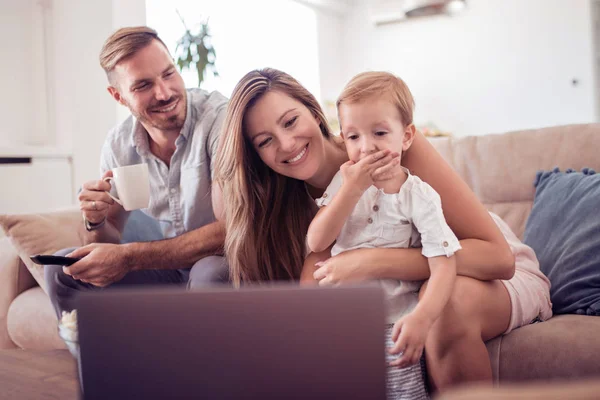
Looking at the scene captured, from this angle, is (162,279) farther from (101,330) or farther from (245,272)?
(101,330)

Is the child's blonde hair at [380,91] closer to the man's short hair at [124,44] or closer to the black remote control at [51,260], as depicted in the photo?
the black remote control at [51,260]

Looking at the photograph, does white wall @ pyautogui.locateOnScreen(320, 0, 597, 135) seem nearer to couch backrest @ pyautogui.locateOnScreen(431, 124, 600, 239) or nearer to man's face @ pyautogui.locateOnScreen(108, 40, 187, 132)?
couch backrest @ pyautogui.locateOnScreen(431, 124, 600, 239)

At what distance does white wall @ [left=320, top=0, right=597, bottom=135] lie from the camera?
5.48 meters

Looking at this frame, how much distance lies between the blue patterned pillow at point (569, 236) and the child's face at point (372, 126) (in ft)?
2.11

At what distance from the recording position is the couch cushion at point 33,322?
6.79 feet

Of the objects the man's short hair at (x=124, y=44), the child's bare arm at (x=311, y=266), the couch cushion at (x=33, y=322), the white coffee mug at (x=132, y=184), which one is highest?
the man's short hair at (x=124, y=44)

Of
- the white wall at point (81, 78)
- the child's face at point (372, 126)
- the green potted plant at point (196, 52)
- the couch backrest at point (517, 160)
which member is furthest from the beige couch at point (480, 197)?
the green potted plant at point (196, 52)

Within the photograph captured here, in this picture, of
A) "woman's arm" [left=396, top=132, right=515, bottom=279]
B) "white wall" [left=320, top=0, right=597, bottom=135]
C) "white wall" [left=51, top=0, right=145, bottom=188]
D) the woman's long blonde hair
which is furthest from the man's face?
"white wall" [left=320, top=0, right=597, bottom=135]

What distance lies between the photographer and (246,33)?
534 centimetres

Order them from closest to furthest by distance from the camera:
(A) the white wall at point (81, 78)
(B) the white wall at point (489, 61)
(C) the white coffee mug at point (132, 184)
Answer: (C) the white coffee mug at point (132, 184) < (A) the white wall at point (81, 78) < (B) the white wall at point (489, 61)

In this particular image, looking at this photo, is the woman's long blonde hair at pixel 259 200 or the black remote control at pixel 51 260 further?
the woman's long blonde hair at pixel 259 200

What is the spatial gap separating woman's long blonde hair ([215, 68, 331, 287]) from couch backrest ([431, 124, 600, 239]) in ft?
2.29

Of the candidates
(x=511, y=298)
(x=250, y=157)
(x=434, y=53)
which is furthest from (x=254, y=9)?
(x=511, y=298)

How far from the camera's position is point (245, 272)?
1.53m
